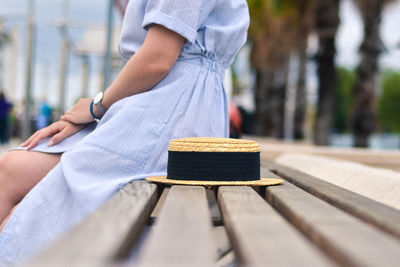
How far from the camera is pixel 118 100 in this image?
6.97ft

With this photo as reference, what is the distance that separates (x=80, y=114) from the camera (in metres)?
2.18

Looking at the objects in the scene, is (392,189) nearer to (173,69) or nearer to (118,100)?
(173,69)

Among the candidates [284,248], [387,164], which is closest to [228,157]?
[284,248]

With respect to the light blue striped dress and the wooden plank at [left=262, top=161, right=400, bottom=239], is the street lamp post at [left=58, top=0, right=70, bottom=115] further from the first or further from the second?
the wooden plank at [left=262, top=161, right=400, bottom=239]

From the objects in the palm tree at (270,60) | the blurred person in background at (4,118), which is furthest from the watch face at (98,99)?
the palm tree at (270,60)

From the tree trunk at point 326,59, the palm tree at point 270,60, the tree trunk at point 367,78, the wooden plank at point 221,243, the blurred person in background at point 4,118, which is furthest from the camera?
the palm tree at point 270,60

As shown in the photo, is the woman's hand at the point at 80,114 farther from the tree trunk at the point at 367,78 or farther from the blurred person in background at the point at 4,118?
the blurred person in background at the point at 4,118

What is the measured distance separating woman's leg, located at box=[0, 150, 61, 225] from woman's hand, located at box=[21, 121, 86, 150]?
0.06m

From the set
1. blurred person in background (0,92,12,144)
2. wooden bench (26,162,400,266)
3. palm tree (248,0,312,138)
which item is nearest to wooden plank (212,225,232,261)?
wooden bench (26,162,400,266)

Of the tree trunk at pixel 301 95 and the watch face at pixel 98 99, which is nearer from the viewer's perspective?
the watch face at pixel 98 99

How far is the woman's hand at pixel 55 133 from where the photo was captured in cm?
207

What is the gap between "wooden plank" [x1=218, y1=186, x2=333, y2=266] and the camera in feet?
2.49

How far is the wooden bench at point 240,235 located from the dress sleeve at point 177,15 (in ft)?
2.38

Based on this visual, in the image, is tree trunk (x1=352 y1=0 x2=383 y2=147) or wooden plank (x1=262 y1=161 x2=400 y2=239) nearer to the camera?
wooden plank (x1=262 y1=161 x2=400 y2=239)
